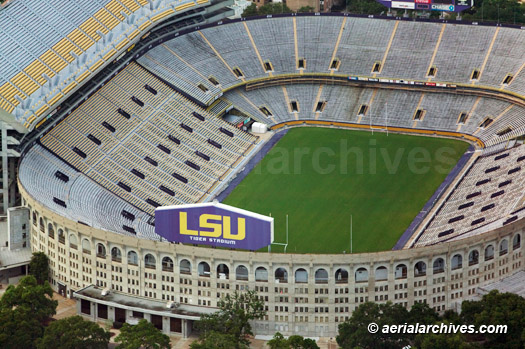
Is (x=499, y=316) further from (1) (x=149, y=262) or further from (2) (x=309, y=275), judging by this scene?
(1) (x=149, y=262)

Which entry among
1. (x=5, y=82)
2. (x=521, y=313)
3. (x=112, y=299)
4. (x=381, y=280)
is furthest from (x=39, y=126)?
(x=521, y=313)

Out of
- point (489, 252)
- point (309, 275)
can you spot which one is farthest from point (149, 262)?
point (489, 252)

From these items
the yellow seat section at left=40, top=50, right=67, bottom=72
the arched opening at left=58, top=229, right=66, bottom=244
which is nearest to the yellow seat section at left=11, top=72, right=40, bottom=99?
the yellow seat section at left=40, top=50, right=67, bottom=72

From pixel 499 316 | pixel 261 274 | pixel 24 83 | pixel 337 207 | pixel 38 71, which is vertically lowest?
pixel 499 316

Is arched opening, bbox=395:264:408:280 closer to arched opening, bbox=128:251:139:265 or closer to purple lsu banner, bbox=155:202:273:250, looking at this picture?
purple lsu banner, bbox=155:202:273:250

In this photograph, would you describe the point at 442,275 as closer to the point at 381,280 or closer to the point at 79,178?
the point at 381,280

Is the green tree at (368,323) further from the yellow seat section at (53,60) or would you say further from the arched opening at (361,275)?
the yellow seat section at (53,60)

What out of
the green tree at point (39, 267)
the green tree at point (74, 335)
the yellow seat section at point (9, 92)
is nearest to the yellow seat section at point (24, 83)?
the yellow seat section at point (9, 92)
